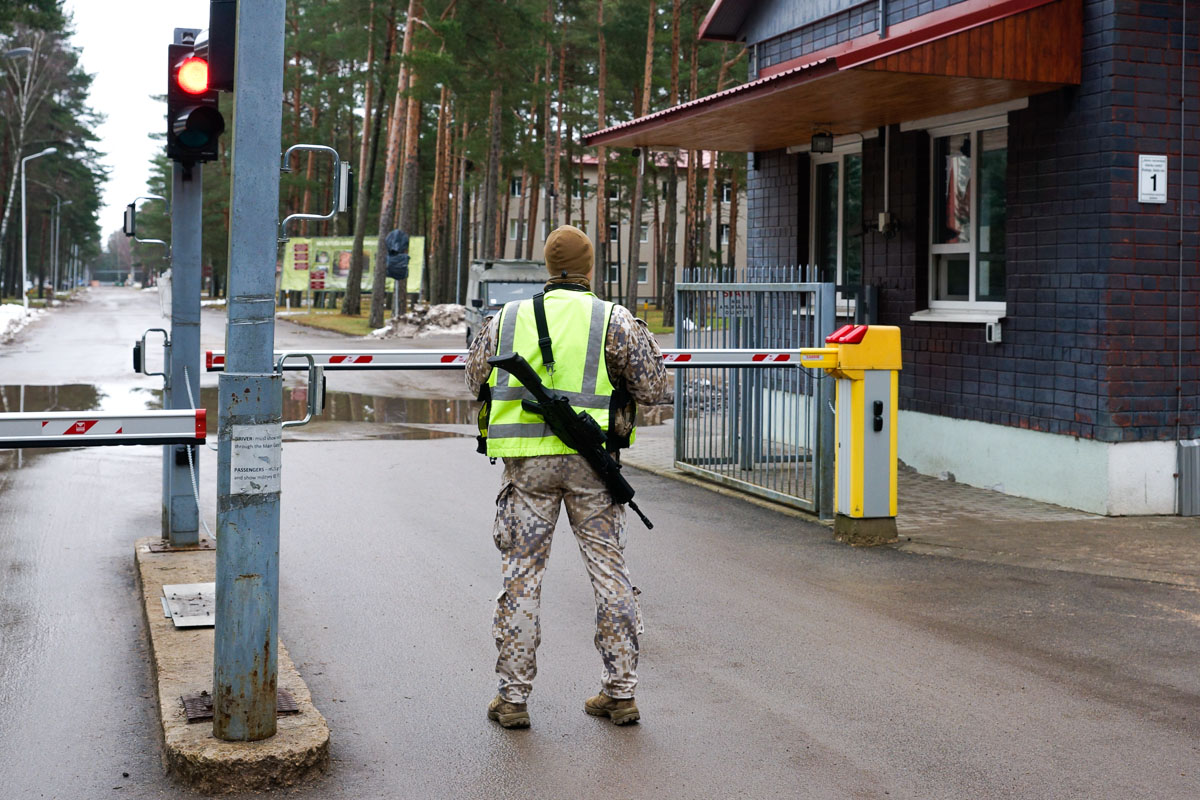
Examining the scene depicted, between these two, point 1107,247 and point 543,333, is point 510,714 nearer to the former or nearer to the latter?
point 543,333

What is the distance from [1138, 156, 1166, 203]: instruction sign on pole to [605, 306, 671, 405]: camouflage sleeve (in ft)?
21.1

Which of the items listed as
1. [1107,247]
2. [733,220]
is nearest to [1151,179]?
[1107,247]

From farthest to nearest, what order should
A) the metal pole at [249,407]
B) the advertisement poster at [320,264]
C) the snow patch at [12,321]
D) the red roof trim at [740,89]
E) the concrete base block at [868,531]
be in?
1. the advertisement poster at [320,264]
2. the snow patch at [12,321]
3. the red roof trim at [740,89]
4. the concrete base block at [868,531]
5. the metal pole at [249,407]

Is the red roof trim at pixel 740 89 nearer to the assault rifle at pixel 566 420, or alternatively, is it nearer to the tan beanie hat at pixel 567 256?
the tan beanie hat at pixel 567 256

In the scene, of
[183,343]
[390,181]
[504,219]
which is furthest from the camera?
[504,219]

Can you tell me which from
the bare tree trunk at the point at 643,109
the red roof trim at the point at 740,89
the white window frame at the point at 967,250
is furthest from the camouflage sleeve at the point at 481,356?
the bare tree trunk at the point at 643,109

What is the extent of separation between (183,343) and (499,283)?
24791 mm

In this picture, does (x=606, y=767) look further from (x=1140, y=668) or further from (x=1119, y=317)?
(x=1119, y=317)

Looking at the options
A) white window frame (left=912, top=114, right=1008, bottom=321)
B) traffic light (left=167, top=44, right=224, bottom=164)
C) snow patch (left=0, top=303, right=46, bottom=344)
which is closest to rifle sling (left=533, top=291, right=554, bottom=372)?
traffic light (left=167, top=44, right=224, bottom=164)

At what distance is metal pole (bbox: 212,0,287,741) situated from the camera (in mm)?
4672

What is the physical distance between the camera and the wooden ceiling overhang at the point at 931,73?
9.87m

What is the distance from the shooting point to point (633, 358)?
5184mm

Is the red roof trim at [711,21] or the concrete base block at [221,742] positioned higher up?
the red roof trim at [711,21]

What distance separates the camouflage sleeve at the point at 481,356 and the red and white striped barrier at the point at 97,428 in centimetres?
111
